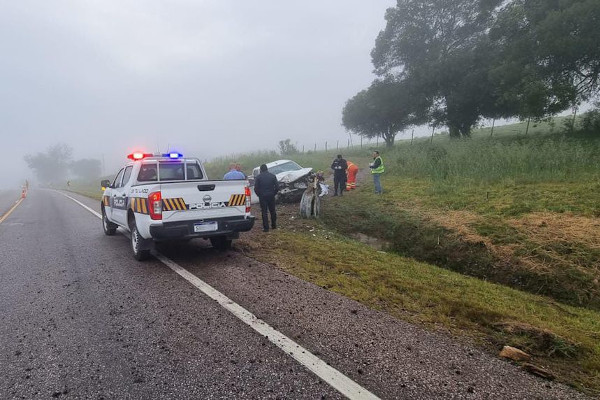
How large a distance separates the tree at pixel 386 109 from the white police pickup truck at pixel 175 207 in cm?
2596

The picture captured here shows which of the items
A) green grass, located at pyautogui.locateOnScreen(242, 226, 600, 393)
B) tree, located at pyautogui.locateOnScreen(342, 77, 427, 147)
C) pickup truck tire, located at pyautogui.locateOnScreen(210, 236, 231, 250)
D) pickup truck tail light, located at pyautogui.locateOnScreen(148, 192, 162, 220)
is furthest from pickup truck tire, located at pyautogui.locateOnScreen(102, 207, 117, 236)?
tree, located at pyautogui.locateOnScreen(342, 77, 427, 147)

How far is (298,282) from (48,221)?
11139 mm

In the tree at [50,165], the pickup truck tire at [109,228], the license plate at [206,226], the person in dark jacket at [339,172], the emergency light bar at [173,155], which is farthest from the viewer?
the tree at [50,165]

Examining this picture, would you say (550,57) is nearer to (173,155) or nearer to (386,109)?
(386,109)

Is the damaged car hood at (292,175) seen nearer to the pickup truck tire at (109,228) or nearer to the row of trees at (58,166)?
the pickup truck tire at (109,228)

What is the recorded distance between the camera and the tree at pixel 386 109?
30.4 metres

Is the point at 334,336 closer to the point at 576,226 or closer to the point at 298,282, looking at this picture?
the point at 298,282

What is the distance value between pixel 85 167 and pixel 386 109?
11602 cm

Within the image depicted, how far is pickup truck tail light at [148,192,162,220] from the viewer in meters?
5.68

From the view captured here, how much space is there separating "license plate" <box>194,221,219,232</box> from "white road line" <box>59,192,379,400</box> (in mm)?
1367

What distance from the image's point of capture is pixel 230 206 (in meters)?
6.40

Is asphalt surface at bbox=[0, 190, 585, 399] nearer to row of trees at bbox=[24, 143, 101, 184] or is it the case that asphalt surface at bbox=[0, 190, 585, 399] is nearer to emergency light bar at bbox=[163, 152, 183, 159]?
emergency light bar at bbox=[163, 152, 183, 159]

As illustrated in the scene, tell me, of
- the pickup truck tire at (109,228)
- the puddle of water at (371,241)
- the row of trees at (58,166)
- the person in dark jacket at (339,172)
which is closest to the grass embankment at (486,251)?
the puddle of water at (371,241)

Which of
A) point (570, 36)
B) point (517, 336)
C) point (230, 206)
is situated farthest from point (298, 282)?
point (570, 36)
